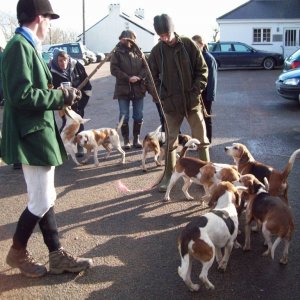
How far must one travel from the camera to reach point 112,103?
15.0 m

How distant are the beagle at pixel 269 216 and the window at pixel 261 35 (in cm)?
3381

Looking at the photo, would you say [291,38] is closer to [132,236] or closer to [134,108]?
[134,108]

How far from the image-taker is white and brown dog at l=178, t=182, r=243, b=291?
140 inches

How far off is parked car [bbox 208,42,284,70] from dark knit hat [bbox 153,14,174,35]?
69.6 ft

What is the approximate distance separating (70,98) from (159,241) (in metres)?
1.98

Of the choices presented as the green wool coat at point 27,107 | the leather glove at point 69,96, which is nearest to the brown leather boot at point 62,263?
the green wool coat at point 27,107

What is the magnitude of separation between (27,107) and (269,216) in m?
2.42

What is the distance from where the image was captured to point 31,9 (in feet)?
11.1

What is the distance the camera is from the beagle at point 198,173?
5188 mm

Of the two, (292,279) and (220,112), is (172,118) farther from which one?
(220,112)

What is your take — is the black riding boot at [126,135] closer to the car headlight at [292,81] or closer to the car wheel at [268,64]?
the car headlight at [292,81]

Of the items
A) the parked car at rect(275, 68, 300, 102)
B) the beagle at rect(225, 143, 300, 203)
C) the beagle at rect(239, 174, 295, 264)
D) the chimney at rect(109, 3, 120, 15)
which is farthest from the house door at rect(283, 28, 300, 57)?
the beagle at rect(239, 174, 295, 264)

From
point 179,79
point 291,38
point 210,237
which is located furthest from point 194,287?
point 291,38

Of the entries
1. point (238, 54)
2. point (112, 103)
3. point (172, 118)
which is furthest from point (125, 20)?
point (172, 118)
